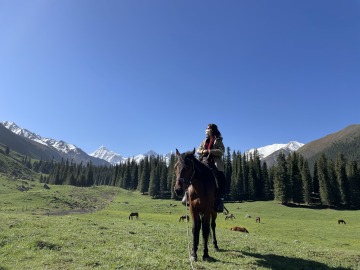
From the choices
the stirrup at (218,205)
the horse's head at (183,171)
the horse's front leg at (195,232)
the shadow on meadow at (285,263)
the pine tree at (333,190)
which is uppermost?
the pine tree at (333,190)

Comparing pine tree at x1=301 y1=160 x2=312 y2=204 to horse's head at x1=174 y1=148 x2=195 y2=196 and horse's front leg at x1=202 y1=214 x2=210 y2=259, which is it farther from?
horse's head at x1=174 y1=148 x2=195 y2=196

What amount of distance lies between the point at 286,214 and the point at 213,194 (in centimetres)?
7490

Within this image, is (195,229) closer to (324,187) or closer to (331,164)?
(324,187)

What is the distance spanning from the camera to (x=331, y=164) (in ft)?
349

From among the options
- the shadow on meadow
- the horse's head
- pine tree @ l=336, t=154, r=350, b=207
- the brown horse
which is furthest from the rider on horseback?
pine tree @ l=336, t=154, r=350, b=207

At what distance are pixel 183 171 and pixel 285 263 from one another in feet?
19.5

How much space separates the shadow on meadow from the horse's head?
14.5ft

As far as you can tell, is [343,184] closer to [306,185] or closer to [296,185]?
[306,185]

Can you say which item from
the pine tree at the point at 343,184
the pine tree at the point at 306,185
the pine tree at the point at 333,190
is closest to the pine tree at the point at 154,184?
the pine tree at the point at 306,185

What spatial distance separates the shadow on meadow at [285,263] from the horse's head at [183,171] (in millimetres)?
4433

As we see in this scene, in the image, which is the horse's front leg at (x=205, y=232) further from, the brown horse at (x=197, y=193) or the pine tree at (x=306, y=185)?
the pine tree at (x=306, y=185)

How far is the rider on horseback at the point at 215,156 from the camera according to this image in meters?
12.0

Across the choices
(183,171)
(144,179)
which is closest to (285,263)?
(183,171)

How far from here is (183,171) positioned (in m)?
10.2
